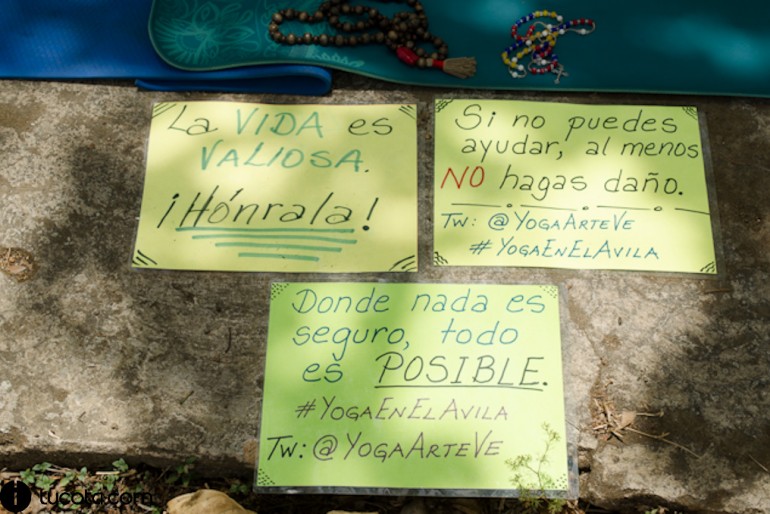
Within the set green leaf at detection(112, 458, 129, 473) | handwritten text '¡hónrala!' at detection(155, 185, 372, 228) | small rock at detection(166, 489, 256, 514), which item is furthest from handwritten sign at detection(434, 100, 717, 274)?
green leaf at detection(112, 458, 129, 473)

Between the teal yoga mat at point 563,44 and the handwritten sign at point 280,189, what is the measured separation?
11cm

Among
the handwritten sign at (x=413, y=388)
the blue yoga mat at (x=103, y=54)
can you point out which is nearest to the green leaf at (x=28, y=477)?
the handwritten sign at (x=413, y=388)

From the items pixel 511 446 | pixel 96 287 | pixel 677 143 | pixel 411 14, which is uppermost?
pixel 411 14

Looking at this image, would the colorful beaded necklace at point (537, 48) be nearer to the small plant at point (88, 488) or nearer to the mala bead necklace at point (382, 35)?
the mala bead necklace at point (382, 35)

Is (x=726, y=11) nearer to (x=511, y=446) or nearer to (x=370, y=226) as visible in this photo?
(x=370, y=226)

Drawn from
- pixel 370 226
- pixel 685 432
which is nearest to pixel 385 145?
pixel 370 226

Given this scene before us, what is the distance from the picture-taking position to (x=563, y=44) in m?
1.70

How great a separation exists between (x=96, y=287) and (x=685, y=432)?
1.16m

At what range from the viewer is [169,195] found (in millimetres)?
1606

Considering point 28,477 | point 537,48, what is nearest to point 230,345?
point 28,477

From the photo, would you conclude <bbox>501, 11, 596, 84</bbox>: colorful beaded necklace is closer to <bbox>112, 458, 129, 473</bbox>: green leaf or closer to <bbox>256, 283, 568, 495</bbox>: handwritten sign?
<bbox>256, 283, 568, 495</bbox>: handwritten sign

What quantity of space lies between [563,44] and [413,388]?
0.81 m

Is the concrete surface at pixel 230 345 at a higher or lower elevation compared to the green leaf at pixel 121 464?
higher

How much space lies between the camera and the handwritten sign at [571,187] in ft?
5.14
